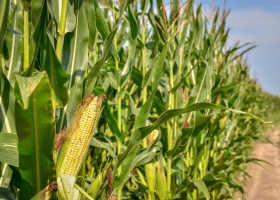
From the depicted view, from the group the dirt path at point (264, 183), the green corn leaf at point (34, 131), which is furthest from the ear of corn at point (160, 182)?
the dirt path at point (264, 183)

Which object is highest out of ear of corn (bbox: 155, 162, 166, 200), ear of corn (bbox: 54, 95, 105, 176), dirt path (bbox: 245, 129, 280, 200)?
ear of corn (bbox: 54, 95, 105, 176)

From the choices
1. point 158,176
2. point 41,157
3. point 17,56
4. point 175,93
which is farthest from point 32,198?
point 175,93

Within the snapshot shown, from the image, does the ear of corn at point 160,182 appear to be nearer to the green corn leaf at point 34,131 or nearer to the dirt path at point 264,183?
the green corn leaf at point 34,131

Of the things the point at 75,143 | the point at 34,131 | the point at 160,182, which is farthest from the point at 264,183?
the point at 34,131

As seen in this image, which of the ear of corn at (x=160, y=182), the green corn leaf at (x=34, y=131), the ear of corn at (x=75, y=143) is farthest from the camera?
the ear of corn at (x=160, y=182)

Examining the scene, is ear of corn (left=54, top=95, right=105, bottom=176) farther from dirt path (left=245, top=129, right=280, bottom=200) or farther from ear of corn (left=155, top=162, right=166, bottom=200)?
dirt path (left=245, top=129, right=280, bottom=200)

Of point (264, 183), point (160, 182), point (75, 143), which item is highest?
point (75, 143)

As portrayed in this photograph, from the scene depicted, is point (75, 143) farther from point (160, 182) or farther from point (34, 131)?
point (160, 182)

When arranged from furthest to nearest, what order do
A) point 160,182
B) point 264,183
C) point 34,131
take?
point 264,183 < point 160,182 < point 34,131

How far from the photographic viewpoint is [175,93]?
8.81 ft

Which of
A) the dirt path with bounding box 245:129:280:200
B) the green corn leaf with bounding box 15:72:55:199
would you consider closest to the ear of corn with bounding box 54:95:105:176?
the green corn leaf with bounding box 15:72:55:199

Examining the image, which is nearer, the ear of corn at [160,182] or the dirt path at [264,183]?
the ear of corn at [160,182]

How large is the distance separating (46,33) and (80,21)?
0.20 meters

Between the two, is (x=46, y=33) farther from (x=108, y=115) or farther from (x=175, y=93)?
(x=175, y=93)
